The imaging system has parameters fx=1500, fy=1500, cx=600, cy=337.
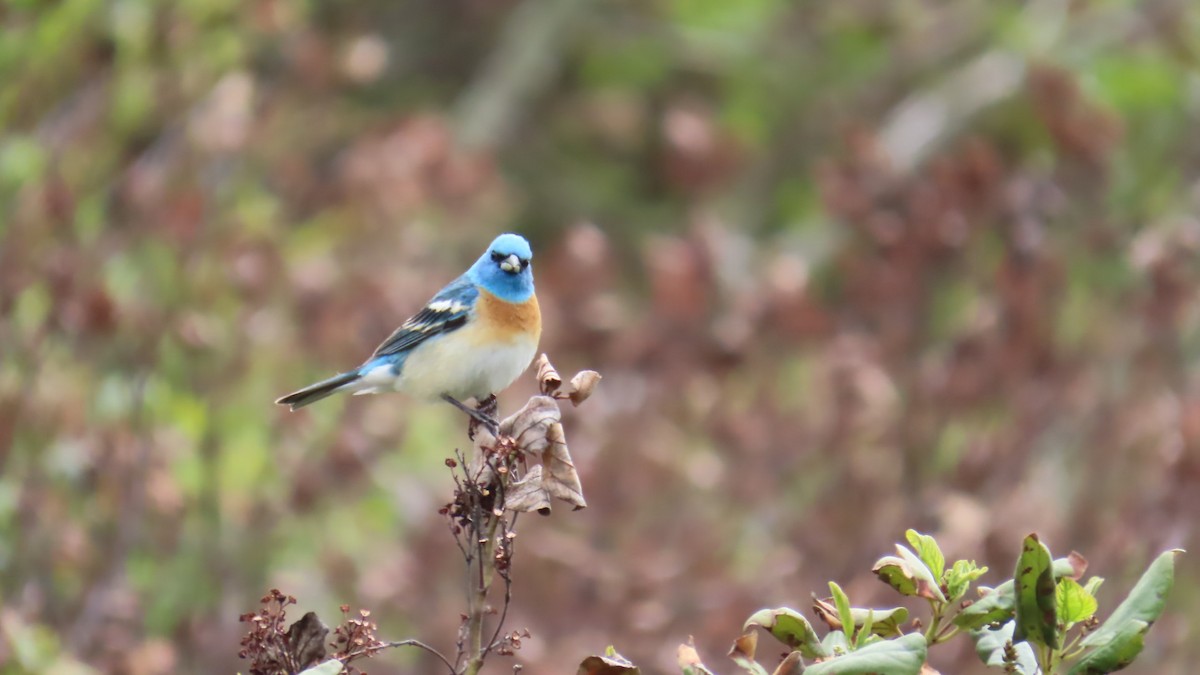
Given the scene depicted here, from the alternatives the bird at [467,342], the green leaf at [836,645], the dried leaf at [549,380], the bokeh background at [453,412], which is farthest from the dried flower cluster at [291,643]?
the bokeh background at [453,412]

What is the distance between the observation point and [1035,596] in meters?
2.22

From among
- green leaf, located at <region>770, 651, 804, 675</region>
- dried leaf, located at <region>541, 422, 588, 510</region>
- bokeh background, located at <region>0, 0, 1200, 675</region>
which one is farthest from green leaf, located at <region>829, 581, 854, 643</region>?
bokeh background, located at <region>0, 0, 1200, 675</region>

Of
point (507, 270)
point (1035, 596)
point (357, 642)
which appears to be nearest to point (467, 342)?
point (507, 270)

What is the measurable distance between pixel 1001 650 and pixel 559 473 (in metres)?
0.74

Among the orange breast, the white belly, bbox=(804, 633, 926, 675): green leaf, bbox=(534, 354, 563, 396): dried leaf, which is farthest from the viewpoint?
the orange breast

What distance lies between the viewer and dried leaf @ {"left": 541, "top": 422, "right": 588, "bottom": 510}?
228 cm

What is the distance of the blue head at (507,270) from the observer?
4531 mm

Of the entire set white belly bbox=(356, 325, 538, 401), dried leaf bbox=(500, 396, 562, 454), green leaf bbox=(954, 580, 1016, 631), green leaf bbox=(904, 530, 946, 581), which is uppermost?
white belly bbox=(356, 325, 538, 401)

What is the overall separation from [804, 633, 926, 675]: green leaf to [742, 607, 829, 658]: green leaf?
12 cm

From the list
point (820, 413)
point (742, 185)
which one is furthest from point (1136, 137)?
point (820, 413)

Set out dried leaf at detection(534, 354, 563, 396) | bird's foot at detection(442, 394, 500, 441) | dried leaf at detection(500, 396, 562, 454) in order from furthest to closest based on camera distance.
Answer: bird's foot at detection(442, 394, 500, 441) → dried leaf at detection(534, 354, 563, 396) → dried leaf at detection(500, 396, 562, 454)

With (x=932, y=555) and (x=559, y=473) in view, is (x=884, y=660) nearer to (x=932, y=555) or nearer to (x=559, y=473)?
(x=932, y=555)

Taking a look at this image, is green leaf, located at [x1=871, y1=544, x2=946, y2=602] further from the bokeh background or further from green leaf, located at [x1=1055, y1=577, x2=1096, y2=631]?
the bokeh background

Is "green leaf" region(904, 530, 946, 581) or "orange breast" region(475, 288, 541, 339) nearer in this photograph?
"green leaf" region(904, 530, 946, 581)
